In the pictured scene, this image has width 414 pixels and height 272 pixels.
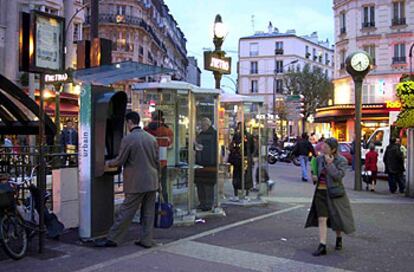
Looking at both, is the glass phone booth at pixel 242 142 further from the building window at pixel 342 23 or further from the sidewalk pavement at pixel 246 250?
the building window at pixel 342 23

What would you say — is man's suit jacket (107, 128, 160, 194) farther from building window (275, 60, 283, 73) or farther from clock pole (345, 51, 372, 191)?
building window (275, 60, 283, 73)

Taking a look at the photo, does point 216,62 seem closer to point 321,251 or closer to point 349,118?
point 321,251

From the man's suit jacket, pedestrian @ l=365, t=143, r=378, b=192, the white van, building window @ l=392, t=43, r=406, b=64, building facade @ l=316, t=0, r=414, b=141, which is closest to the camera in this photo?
the man's suit jacket

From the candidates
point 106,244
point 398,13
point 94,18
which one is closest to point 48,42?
point 106,244

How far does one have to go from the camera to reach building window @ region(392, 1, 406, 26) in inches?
1586

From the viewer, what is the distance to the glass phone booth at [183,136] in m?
9.41

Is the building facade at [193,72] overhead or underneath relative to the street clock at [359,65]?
overhead

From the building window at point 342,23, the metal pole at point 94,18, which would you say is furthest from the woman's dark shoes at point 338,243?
the building window at point 342,23

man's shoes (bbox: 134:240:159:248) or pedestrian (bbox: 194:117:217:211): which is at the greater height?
pedestrian (bbox: 194:117:217:211)

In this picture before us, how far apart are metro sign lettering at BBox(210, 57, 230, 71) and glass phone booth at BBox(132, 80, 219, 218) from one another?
7.33ft

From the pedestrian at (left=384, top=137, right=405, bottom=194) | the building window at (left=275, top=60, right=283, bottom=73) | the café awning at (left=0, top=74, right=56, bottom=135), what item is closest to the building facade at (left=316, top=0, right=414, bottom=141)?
the pedestrian at (left=384, top=137, right=405, bottom=194)

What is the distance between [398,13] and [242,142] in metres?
33.5

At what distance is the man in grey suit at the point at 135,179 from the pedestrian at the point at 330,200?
2299 millimetres

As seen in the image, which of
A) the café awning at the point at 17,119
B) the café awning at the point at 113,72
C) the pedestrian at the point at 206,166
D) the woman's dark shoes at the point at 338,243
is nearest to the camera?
the woman's dark shoes at the point at 338,243
